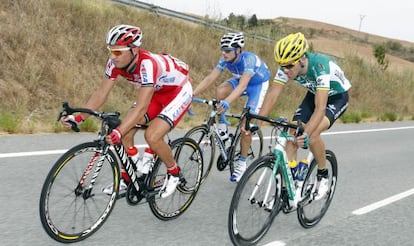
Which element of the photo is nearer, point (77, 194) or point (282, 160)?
point (77, 194)

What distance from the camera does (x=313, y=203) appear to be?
514 centimetres

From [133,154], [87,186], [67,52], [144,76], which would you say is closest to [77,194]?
[87,186]

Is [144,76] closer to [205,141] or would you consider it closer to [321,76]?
[321,76]

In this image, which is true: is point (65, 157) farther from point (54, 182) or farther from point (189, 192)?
point (189, 192)

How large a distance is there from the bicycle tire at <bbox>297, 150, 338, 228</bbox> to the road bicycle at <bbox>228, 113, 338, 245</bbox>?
6cm

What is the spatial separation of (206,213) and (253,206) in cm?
100

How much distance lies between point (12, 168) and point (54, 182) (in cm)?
247

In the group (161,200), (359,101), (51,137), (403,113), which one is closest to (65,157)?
(161,200)

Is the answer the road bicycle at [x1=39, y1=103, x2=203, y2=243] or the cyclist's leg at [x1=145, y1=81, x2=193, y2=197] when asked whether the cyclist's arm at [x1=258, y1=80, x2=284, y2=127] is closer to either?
the cyclist's leg at [x1=145, y1=81, x2=193, y2=197]

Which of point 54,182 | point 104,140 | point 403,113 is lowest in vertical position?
point 403,113

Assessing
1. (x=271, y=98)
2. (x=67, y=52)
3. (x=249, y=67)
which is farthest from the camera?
(x=67, y=52)

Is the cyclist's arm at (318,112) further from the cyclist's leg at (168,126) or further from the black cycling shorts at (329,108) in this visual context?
the cyclist's leg at (168,126)

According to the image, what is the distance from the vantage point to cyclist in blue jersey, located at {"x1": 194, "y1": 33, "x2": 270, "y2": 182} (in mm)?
6223

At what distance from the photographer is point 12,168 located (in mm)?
5891
